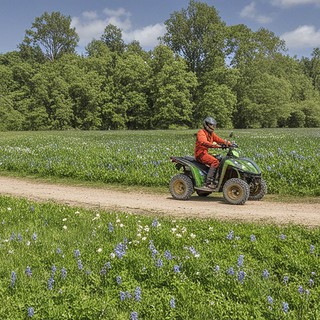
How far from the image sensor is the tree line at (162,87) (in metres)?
66.5

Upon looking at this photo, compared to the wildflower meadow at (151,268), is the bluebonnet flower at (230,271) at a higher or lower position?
higher

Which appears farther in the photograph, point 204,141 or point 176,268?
point 204,141

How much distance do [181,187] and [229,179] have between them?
1454mm

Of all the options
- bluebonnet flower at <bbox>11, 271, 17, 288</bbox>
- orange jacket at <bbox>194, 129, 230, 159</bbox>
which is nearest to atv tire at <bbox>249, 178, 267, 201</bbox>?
orange jacket at <bbox>194, 129, 230, 159</bbox>

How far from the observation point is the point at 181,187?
10586 millimetres

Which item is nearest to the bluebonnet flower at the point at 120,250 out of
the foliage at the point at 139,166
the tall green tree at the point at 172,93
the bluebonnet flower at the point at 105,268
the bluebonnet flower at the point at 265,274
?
the bluebonnet flower at the point at 105,268

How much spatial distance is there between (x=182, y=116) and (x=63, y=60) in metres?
29.6

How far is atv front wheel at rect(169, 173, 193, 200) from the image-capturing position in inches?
409

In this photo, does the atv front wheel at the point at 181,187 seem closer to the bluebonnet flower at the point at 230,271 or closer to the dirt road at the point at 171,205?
the dirt road at the point at 171,205

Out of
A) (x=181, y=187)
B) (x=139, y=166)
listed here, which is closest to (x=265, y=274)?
(x=181, y=187)

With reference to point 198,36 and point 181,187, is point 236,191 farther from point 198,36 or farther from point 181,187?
point 198,36

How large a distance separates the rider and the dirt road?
68 centimetres

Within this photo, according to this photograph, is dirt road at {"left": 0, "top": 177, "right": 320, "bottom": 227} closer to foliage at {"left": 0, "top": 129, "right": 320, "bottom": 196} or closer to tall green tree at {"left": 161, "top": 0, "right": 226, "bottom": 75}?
foliage at {"left": 0, "top": 129, "right": 320, "bottom": 196}

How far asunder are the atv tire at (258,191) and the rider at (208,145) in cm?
103
